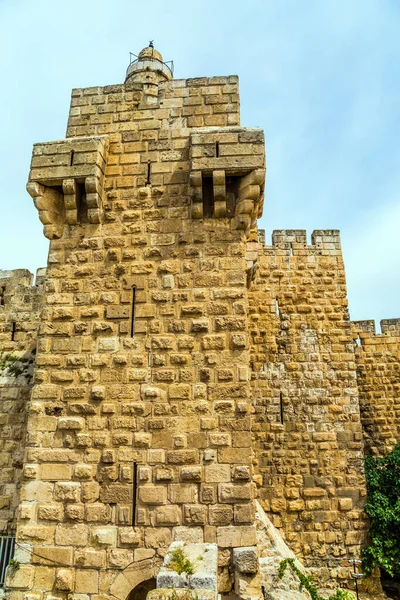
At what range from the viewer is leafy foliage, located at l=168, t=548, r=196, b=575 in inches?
130

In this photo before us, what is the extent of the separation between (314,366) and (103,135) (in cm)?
598

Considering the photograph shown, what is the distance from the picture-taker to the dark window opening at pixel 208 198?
5309 mm

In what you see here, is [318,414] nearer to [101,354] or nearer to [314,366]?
[314,366]

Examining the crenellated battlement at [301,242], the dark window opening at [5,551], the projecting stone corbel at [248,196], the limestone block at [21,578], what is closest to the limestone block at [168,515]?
the limestone block at [21,578]

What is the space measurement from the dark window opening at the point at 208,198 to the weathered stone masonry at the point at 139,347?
0.02 metres

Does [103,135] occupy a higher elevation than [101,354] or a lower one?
higher

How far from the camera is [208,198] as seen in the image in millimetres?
5355

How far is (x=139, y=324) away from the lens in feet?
16.4

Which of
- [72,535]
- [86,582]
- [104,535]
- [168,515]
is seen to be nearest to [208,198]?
[168,515]

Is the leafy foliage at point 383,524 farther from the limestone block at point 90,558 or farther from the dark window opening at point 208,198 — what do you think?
the dark window opening at point 208,198

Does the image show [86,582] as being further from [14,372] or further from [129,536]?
[14,372]

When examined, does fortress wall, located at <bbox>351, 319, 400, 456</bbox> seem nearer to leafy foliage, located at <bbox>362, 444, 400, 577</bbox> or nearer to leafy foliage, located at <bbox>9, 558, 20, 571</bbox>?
→ leafy foliage, located at <bbox>362, 444, 400, 577</bbox>

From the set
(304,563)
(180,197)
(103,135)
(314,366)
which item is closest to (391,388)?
(314,366)

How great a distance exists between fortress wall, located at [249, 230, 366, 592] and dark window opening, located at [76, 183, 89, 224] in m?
4.55
